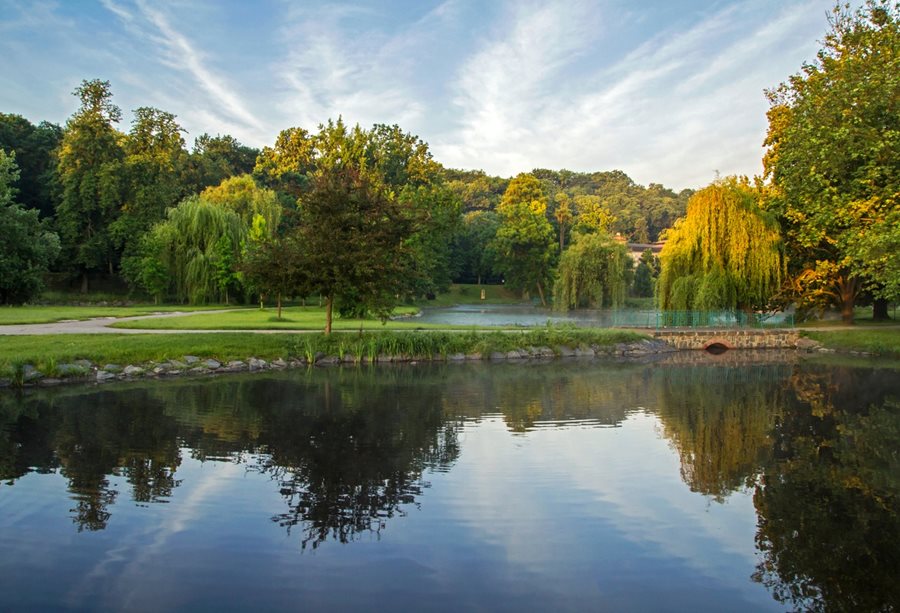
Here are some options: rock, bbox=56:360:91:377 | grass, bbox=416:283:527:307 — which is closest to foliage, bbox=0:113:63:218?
grass, bbox=416:283:527:307

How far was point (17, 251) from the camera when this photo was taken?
3912 centimetres

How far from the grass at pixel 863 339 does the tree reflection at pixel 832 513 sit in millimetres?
16245

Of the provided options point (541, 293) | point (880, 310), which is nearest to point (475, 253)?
point (541, 293)

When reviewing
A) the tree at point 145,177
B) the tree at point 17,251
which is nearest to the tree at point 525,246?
the tree at point 145,177

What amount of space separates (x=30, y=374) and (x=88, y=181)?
40549 millimetres

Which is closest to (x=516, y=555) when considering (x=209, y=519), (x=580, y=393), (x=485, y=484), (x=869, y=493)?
(x=485, y=484)

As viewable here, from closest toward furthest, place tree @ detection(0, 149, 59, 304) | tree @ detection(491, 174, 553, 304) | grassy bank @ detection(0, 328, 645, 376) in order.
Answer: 1. grassy bank @ detection(0, 328, 645, 376)
2. tree @ detection(0, 149, 59, 304)
3. tree @ detection(491, 174, 553, 304)

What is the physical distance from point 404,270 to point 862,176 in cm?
1880

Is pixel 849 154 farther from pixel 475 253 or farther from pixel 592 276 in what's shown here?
pixel 475 253

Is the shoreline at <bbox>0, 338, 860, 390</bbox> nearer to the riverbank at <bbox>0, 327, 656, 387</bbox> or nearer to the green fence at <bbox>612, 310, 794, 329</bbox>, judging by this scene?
the riverbank at <bbox>0, 327, 656, 387</bbox>

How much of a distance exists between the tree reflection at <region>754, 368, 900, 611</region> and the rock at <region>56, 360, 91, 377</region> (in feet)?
52.8

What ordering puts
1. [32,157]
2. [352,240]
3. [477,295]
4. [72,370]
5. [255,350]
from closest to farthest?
[72,370]
[352,240]
[255,350]
[32,157]
[477,295]

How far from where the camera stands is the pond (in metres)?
5.93

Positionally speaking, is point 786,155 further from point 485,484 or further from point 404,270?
point 485,484
